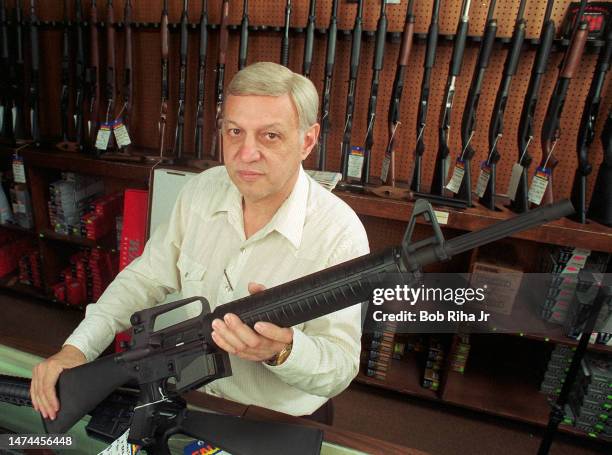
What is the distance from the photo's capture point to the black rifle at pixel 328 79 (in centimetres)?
202

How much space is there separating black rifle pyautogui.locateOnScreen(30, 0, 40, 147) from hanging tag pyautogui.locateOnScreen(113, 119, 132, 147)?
0.62m

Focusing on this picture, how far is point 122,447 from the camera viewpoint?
25.0 inches

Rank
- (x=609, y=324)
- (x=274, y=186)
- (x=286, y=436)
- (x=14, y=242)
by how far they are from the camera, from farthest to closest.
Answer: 1. (x=14, y=242)
2. (x=609, y=324)
3. (x=274, y=186)
4. (x=286, y=436)

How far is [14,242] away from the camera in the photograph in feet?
9.82

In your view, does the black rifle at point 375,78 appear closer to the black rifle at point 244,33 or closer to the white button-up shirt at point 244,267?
the black rifle at point 244,33

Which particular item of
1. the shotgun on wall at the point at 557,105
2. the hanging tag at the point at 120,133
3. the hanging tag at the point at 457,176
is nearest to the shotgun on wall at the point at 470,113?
the hanging tag at the point at 457,176

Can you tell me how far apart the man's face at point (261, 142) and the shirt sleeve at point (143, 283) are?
36 cm

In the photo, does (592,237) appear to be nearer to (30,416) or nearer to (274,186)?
(274,186)

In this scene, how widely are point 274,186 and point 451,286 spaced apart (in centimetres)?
50

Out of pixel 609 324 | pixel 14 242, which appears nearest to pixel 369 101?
pixel 609 324

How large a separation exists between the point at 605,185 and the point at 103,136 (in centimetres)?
268

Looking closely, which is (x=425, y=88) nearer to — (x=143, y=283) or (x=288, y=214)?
(x=288, y=214)

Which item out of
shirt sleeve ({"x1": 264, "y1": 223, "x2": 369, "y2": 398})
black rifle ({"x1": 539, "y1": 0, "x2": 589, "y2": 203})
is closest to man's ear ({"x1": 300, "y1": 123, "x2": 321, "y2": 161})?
shirt sleeve ({"x1": 264, "y1": 223, "x2": 369, "y2": 398})

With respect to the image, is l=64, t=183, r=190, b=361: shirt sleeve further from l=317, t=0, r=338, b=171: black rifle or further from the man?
l=317, t=0, r=338, b=171: black rifle
